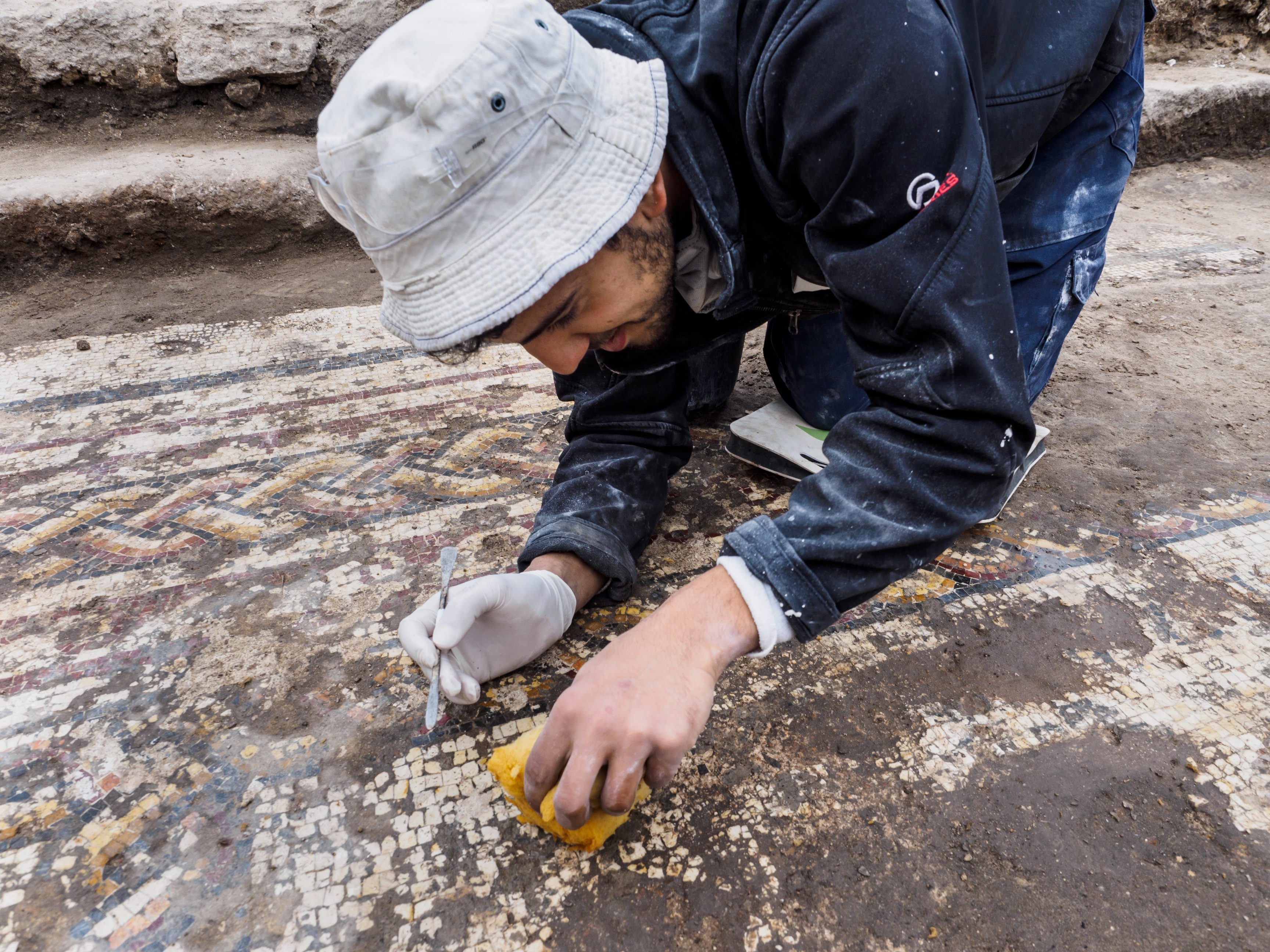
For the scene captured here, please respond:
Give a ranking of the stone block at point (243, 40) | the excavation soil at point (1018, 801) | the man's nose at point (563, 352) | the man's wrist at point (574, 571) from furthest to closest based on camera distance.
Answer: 1. the stone block at point (243, 40)
2. the man's wrist at point (574, 571)
3. the man's nose at point (563, 352)
4. the excavation soil at point (1018, 801)

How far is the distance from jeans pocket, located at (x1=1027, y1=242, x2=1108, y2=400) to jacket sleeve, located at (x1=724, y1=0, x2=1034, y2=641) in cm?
68

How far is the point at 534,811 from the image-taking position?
3.56ft

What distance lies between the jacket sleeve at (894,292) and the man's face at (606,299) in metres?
0.22

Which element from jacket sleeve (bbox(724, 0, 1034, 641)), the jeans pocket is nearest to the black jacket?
jacket sleeve (bbox(724, 0, 1034, 641))

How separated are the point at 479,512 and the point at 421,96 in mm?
1038

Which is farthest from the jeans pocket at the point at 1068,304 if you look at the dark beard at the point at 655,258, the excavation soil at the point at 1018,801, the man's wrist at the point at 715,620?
the man's wrist at the point at 715,620

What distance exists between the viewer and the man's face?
3.48 ft

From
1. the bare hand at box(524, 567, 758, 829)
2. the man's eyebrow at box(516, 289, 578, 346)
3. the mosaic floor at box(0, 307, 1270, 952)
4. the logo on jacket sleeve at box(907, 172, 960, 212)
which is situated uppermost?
the logo on jacket sleeve at box(907, 172, 960, 212)

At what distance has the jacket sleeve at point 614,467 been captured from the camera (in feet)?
4.82

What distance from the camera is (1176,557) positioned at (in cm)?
160

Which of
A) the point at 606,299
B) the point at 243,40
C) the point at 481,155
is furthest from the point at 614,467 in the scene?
the point at 243,40

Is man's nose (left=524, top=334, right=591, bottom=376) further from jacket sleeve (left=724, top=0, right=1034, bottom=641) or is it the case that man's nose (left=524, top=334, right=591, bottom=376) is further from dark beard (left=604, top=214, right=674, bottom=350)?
jacket sleeve (left=724, top=0, right=1034, bottom=641)

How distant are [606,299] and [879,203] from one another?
0.39 m

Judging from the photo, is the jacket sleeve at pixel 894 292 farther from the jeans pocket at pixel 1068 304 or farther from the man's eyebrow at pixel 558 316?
the jeans pocket at pixel 1068 304
